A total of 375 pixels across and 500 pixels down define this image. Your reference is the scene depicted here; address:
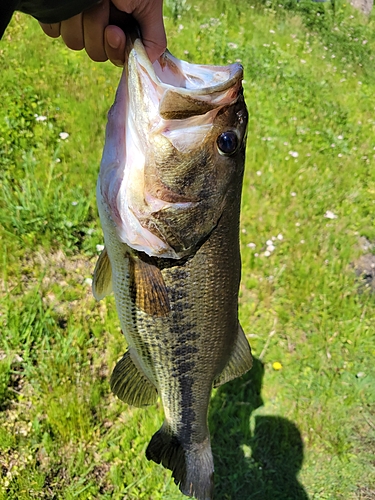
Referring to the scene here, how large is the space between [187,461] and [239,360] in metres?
0.50

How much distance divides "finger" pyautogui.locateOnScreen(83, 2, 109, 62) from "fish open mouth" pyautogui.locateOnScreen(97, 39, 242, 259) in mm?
131

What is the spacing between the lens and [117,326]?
11.2 ft

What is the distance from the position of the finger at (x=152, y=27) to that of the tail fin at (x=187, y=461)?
155cm

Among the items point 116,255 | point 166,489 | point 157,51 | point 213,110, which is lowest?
point 166,489

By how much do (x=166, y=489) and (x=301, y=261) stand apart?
231 cm

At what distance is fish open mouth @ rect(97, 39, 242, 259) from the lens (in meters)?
1.56

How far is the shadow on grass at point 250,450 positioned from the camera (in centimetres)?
312

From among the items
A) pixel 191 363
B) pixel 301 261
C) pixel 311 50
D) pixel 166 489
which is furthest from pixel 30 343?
pixel 311 50

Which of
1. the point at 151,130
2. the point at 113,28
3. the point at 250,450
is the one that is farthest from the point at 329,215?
the point at 113,28

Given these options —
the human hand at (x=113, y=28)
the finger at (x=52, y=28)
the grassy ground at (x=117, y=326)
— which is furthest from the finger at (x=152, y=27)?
the grassy ground at (x=117, y=326)

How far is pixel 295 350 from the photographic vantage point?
154 inches

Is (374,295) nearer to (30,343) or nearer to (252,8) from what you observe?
(30,343)

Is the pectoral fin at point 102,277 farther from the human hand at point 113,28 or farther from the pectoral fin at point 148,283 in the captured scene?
the human hand at point 113,28

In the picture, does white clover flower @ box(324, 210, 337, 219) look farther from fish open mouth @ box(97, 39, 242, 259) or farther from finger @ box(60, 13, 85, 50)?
finger @ box(60, 13, 85, 50)
